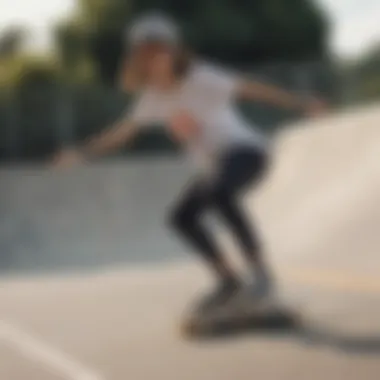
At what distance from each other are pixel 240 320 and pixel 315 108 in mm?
1209

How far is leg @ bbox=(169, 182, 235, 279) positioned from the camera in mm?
5734

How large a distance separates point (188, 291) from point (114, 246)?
18.7ft

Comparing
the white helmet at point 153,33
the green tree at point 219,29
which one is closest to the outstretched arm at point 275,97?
the white helmet at point 153,33

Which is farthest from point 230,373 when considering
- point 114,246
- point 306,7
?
point 306,7

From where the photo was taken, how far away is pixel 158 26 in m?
5.44

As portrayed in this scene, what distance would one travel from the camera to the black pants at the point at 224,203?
5621 mm

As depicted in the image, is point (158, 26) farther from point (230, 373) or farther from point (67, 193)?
point (67, 193)

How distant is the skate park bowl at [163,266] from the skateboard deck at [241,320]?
0.45 feet

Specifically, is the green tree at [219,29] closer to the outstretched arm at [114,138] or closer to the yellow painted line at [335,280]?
the yellow painted line at [335,280]

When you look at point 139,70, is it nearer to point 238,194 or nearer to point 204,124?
point 204,124

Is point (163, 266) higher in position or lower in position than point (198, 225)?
higher

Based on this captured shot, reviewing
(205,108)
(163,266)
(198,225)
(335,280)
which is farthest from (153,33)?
(163,266)

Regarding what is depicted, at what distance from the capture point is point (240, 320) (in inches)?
229

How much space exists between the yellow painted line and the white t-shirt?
1.93 metres
